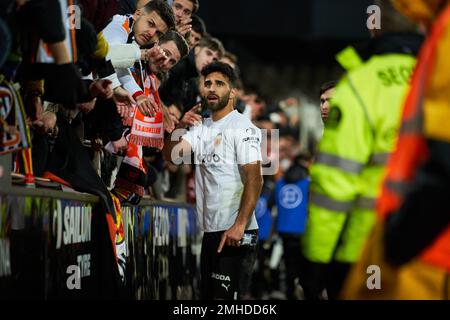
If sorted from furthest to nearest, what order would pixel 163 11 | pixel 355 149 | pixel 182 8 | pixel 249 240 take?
pixel 182 8 → pixel 249 240 → pixel 163 11 → pixel 355 149

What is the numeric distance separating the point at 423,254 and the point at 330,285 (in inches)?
40.1

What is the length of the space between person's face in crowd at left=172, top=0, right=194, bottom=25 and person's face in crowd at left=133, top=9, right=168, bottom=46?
170 centimetres

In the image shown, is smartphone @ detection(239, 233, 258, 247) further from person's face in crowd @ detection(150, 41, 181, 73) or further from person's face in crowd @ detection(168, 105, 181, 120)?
person's face in crowd @ detection(168, 105, 181, 120)

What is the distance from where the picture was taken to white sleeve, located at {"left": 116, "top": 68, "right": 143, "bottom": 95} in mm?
8039

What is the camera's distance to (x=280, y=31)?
25.0 meters

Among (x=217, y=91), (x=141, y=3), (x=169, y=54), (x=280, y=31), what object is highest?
(x=280, y=31)

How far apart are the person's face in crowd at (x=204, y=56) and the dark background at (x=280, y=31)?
17.9ft

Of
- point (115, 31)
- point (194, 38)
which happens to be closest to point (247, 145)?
point (115, 31)

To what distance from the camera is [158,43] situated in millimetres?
8953

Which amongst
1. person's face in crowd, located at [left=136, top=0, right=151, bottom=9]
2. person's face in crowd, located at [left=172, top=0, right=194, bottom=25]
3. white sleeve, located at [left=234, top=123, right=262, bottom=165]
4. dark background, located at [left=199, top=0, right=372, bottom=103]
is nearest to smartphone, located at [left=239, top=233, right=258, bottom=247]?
white sleeve, located at [left=234, top=123, right=262, bottom=165]

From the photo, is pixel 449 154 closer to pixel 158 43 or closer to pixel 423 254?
pixel 423 254

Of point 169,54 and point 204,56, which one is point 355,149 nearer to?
point 169,54

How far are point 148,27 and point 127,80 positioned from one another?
1.69 feet
